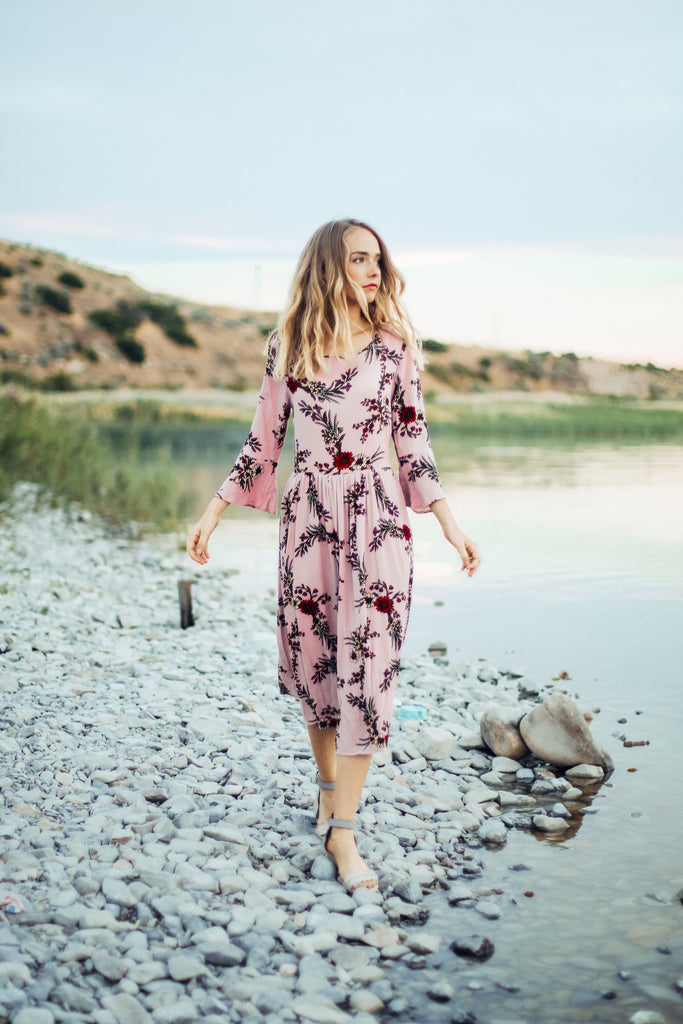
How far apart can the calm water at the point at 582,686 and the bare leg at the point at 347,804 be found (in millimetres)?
278

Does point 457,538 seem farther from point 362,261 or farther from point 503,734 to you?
point 503,734

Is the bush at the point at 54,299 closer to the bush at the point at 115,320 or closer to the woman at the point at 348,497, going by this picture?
Answer: the bush at the point at 115,320

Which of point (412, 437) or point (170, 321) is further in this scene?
point (170, 321)

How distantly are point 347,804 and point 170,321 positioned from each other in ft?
190

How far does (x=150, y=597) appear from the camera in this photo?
7531 mm

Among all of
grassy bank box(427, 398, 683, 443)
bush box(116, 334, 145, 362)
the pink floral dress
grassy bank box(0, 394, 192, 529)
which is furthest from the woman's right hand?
bush box(116, 334, 145, 362)

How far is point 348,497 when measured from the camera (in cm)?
311

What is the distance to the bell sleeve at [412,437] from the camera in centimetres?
319

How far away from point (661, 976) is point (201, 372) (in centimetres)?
5396

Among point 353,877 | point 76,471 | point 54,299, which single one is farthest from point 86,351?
point 353,877

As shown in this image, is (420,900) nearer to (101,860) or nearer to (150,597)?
(101,860)

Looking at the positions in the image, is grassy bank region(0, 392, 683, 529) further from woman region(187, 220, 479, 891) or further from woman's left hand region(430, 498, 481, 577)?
woman's left hand region(430, 498, 481, 577)

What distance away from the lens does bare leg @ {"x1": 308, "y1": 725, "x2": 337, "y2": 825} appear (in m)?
3.32

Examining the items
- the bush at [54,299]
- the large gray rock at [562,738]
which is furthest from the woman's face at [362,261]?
the bush at [54,299]
